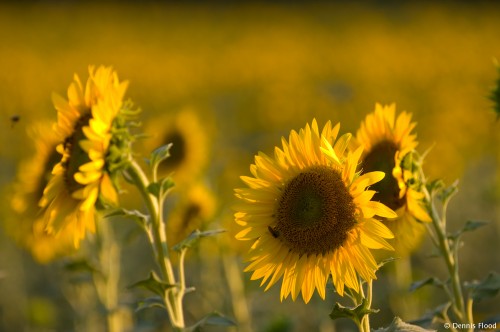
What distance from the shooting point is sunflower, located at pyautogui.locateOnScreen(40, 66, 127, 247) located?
1.98m

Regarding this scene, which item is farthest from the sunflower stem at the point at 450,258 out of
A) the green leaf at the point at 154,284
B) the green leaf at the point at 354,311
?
the green leaf at the point at 154,284

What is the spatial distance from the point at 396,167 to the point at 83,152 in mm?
874

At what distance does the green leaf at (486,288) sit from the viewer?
2.03 metres

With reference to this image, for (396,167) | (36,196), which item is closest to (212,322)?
(396,167)

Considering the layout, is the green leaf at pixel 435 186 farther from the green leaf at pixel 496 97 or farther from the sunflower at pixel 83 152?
the sunflower at pixel 83 152

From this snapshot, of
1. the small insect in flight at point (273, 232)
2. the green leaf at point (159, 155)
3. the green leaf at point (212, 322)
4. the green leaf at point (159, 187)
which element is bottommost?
the green leaf at point (212, 322)

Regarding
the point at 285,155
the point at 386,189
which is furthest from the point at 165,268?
the point at 386,189

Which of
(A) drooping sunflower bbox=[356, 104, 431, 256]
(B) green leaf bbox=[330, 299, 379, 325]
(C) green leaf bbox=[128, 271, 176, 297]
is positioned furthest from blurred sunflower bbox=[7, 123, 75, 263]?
(B) green leaf bbox=[330, 299, 379, 325]

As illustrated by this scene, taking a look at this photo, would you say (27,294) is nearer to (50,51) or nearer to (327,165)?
(327,165)

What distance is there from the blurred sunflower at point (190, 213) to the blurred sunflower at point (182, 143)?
0.43 metres

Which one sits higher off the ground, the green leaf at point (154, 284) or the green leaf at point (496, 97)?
the green leaf at point (496, 97)

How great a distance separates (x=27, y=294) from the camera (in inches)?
207

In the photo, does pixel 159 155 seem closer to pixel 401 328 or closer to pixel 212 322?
pixel 212 322

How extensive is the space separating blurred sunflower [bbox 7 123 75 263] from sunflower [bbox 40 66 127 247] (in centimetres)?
56
